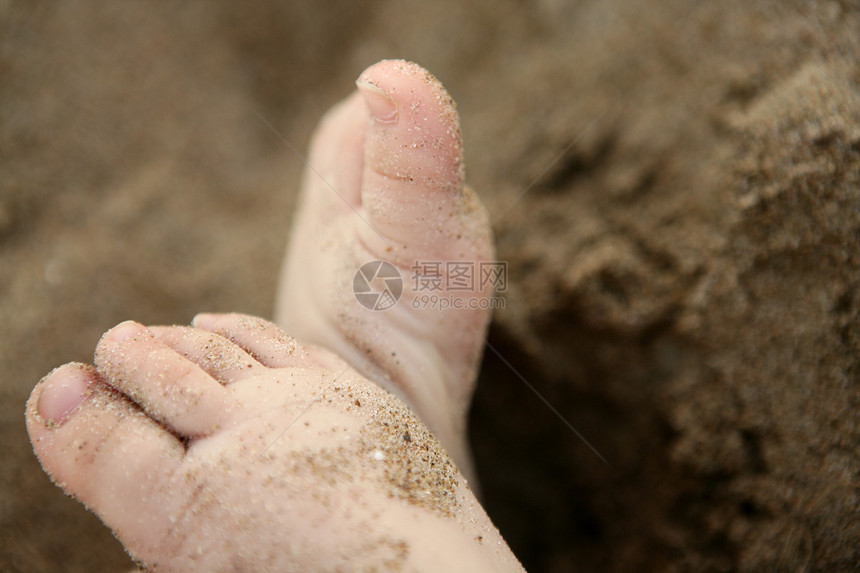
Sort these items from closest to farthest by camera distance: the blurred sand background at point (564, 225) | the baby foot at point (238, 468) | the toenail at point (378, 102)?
the baby foot at point (238, 468)
the toenail at point (378, 102)
the blurred sand background at point (564, 225)

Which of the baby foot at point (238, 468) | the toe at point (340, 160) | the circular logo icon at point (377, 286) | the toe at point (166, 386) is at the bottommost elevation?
the baby foot at point (238, 468)

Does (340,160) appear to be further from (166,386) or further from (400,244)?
(166,386)

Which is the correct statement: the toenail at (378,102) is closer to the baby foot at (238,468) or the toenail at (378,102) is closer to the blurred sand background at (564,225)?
the baby foot at (238,468)

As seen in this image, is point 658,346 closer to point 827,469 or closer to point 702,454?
point 702,454

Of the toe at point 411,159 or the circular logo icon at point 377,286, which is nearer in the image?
the toe at point 411,159

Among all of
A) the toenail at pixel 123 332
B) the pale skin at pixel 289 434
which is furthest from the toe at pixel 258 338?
the toenail at pixel 123 332

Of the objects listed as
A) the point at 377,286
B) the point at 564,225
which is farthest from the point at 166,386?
the point at 564,225

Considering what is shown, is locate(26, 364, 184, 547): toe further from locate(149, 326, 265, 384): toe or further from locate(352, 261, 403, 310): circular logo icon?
locate(352, 261, 403, 310): circular logo icon
